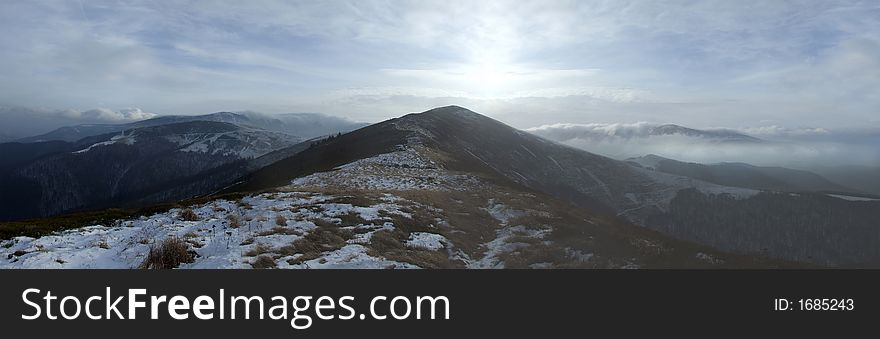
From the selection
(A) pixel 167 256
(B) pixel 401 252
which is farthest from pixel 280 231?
(B) pixel 401 252

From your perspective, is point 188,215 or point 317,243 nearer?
point 317,243

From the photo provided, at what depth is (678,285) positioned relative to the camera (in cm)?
1315

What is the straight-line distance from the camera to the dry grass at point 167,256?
15625 millimetres

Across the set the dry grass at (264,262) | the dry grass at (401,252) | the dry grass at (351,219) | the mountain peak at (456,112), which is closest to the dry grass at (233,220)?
the dry grass at (351,219)

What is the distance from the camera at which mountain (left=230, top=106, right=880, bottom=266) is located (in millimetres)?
143513

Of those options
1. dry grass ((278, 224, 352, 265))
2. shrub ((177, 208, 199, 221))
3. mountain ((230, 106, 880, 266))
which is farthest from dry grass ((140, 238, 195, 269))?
mountain ((230, 106, 880, 266))

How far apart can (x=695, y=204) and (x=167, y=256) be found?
580ft

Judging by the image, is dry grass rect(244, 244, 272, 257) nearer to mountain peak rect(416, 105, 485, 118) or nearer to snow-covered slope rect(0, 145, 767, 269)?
snow-covered slope rect(0, 145, 767, 269)

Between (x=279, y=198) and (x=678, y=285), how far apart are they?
2490cm

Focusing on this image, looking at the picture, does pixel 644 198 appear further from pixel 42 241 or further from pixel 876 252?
pixel 42 241

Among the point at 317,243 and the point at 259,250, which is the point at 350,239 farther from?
the point at 259,250

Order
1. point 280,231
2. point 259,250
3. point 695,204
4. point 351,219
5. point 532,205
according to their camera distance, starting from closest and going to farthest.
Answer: point 259,250 < point 280,231 < point 351,219 < point 532,205 < point 695,204

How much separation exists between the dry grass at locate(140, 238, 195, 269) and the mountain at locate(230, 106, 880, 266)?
110m

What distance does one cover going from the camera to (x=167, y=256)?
16.0 metres
